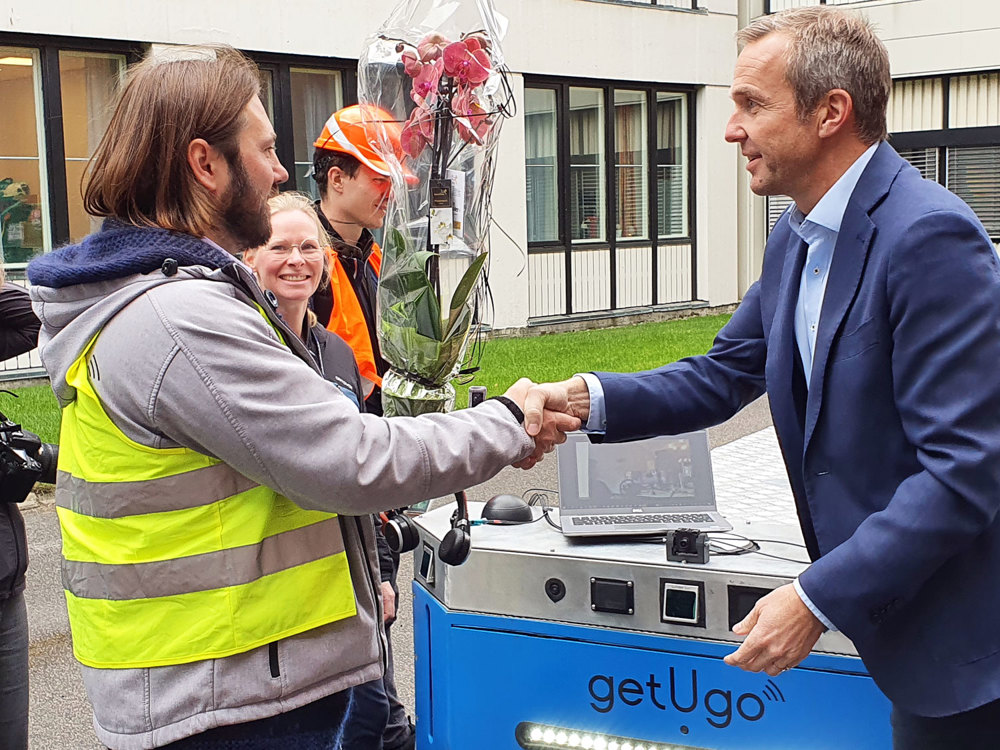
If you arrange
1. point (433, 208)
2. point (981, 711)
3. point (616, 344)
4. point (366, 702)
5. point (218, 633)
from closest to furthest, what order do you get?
point (218, 633)
point (981, 711)
point (433, 208)
point (366, 702)
point (616, 344)

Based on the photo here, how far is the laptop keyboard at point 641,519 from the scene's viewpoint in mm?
2834

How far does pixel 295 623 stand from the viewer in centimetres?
195

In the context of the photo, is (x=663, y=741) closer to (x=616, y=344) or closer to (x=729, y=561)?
(x=729, y=561)

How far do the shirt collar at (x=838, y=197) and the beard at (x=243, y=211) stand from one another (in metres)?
1.03

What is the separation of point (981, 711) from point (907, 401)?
571 millimetres

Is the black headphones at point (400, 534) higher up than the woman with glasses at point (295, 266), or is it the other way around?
the woman with glasses at point (295, 266)

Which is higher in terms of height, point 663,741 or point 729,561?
point 729,561

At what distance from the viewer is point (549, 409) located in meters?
2.63

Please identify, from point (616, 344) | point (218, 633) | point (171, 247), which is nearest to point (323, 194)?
point (171, 247)

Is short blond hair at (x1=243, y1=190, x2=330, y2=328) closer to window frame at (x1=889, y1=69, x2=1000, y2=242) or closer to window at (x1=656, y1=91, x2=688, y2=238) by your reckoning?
window at (x1=656, y1=91, x2=688, y2=238)

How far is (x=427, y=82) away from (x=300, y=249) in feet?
3.46

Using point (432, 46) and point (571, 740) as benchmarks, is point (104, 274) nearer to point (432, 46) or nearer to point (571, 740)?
point (432, 46)

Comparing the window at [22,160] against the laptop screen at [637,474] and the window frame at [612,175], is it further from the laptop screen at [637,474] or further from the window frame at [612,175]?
the laptop screen at [637,474]

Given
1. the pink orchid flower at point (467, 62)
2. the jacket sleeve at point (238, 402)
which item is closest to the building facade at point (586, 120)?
the pink orchid flower at point (467, 62)
